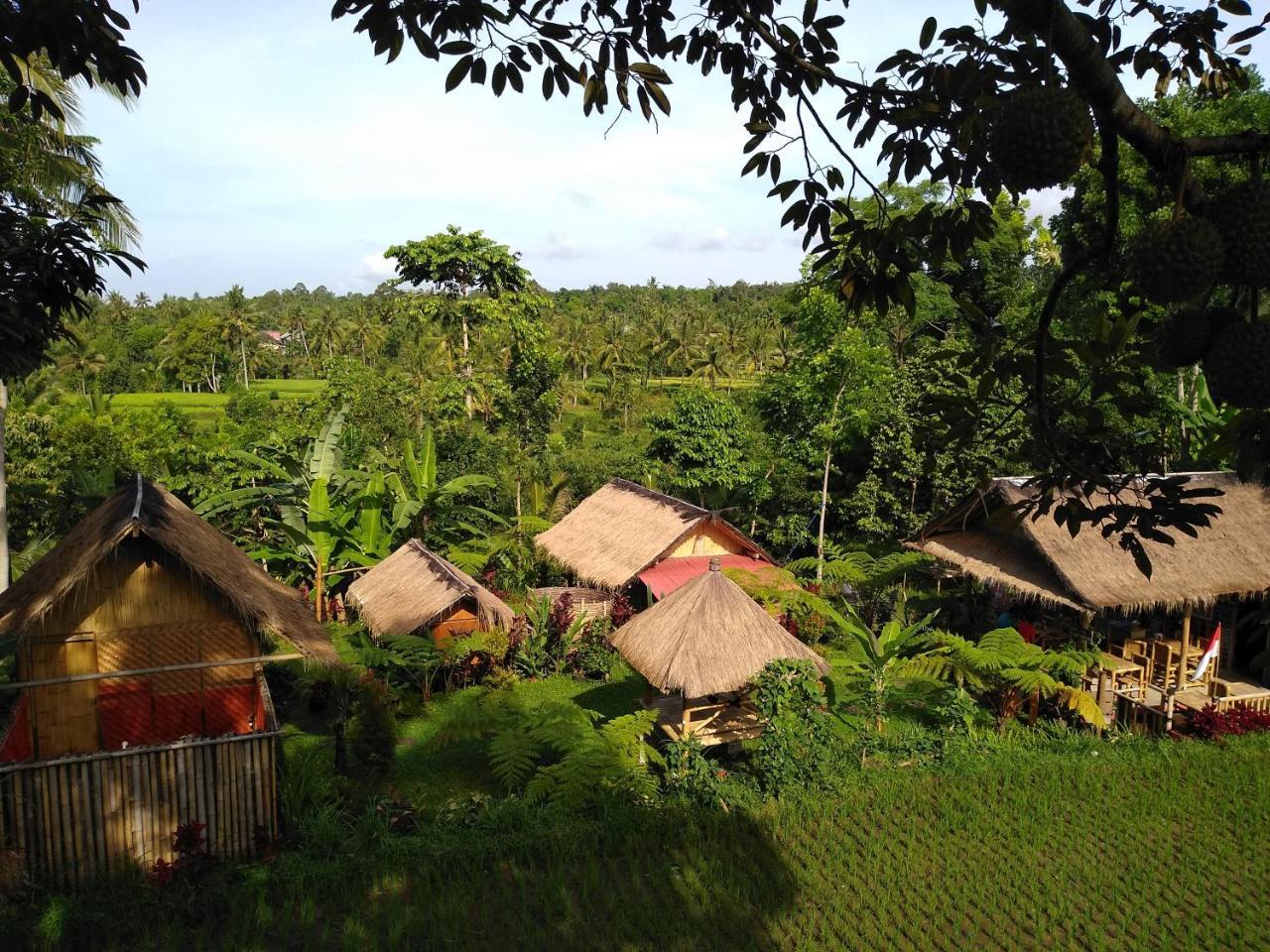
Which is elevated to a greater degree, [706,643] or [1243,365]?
[1243,365]

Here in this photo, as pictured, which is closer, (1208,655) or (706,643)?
(706,643)

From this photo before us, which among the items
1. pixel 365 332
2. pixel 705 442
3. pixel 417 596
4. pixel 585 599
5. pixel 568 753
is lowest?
pixel 568 753

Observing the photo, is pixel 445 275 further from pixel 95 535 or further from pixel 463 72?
pixel 463 72

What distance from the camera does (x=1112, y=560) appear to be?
1122 cm

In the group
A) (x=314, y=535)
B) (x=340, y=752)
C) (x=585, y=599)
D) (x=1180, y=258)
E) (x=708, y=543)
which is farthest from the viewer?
(x=708, y=543)

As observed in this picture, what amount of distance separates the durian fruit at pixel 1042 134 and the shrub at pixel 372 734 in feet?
28.9

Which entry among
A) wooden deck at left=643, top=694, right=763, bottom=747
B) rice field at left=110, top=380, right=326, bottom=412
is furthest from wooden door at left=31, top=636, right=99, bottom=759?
rice field at left=110, top=380, right=326, bottom=412

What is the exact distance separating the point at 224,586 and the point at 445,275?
1607 centimetres

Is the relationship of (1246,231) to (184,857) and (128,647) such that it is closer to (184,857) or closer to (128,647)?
(184,857)

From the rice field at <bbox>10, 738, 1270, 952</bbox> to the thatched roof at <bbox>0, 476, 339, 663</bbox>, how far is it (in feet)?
6.92

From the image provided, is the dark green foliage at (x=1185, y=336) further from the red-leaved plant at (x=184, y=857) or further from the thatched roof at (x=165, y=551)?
the red-leaved plant at (x=184, y=857)

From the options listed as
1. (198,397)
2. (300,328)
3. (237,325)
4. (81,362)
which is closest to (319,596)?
(81,362)

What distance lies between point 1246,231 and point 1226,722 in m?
11.0

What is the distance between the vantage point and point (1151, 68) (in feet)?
7.27
